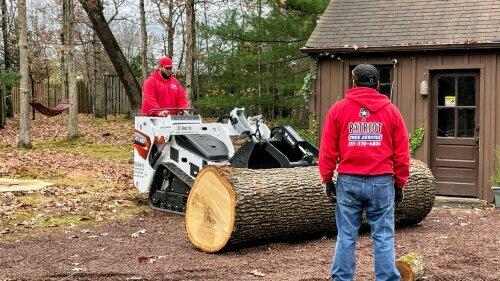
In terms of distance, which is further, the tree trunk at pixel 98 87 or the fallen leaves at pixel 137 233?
the tree trunk at pixel 98 87

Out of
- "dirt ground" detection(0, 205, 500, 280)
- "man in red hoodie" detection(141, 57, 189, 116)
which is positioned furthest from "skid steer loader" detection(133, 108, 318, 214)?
"dirt ground" detection(0, 205, 500, 280)

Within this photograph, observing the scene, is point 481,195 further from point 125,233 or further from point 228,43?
point 228,43

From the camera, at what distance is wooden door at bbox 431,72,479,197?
1237cm

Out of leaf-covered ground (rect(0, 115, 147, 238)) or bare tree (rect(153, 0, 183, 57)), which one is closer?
leaf-covered ground (rect(0, 115, 147, 238))

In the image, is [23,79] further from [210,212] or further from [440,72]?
[210,212]

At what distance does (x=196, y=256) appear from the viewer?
22.1ft

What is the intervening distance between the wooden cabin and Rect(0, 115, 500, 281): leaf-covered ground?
6.81 ft

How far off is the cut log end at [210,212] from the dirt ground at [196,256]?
0.15 metres

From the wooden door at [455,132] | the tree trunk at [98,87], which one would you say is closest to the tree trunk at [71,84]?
the tree trunk at [98,87]

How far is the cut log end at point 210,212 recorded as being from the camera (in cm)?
680

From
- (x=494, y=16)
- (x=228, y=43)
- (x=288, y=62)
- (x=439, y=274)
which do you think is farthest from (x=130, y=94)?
(x=439, y=274)

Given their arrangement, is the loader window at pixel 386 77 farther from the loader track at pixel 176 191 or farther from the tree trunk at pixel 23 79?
the tree trunk at pixel 23 79

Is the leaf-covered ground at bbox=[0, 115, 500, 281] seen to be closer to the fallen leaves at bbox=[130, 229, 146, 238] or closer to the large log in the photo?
the fallen leaves at bbox=[130, 229, 146, 238]

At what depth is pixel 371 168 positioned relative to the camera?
4.90 meters
